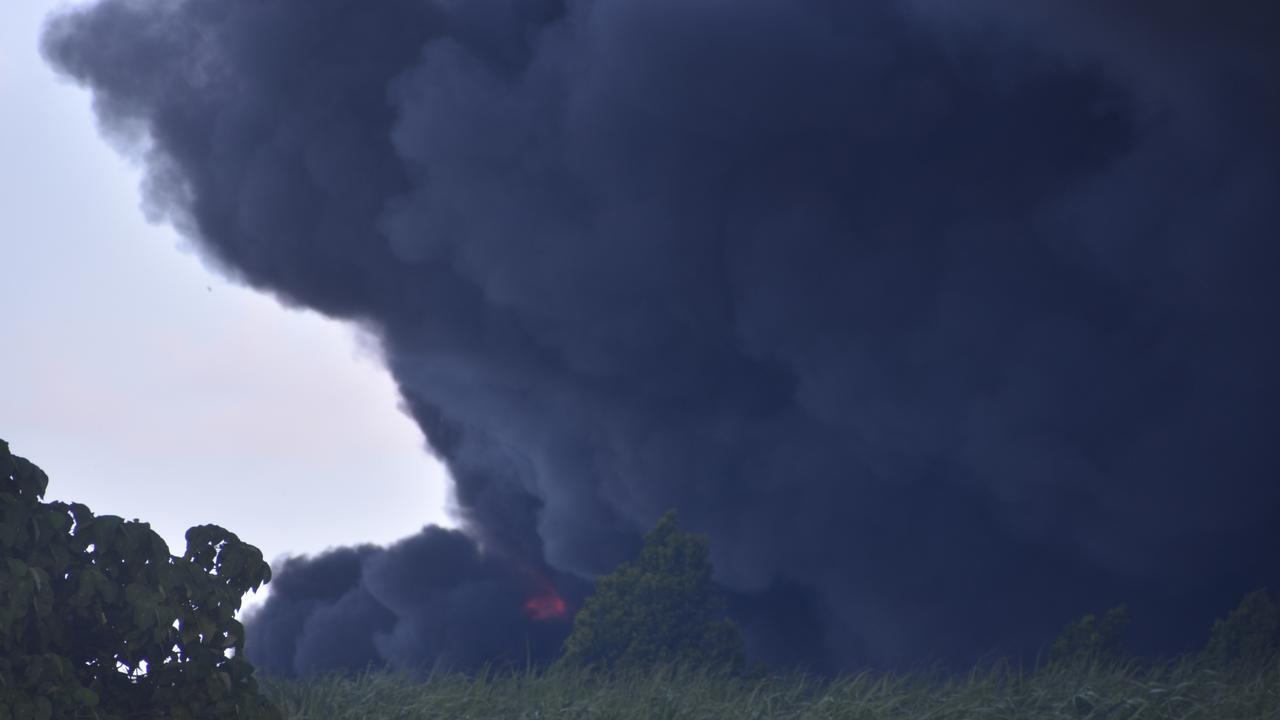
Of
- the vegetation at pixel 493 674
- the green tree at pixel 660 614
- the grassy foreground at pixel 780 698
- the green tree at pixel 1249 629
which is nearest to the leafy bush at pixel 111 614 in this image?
the vegetation at pixel 493 674

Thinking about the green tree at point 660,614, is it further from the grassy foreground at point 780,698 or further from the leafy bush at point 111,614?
the leafy bush at point 111,614

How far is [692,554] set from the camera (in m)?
27.4

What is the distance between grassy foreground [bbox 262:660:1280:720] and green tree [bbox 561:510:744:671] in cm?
1021

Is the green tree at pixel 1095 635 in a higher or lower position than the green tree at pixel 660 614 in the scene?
lower

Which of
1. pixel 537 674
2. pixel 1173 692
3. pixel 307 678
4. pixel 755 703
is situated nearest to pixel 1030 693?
pixel 1173 692

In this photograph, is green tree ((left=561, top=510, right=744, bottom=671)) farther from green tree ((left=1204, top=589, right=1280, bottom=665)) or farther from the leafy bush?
the leafy bush

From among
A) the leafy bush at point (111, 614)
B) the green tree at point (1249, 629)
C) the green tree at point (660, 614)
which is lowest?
the leafy bush at point (111, 614)

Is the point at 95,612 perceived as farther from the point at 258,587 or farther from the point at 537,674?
the point at 537,674

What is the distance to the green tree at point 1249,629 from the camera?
24.4 m

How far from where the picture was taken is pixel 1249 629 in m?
24.6

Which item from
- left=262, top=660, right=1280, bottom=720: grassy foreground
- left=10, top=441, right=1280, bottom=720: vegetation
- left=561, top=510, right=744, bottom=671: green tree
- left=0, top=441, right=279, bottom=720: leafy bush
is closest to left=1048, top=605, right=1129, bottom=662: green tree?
left=10, top=441, right=1280, bottom=720: vegetation

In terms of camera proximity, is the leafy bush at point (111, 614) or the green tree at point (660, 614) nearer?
the leafy bush at point (111, 614)

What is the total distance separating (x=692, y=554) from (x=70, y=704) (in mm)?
19724

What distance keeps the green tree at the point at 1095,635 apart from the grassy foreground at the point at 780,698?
8263 millimetres
